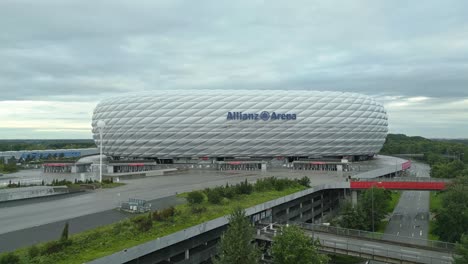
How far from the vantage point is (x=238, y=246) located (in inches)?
622

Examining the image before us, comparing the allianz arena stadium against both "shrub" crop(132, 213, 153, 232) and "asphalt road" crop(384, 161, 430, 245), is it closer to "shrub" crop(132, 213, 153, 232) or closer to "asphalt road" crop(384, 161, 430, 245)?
"asphalt road" crop(384, 161, 430, 245)

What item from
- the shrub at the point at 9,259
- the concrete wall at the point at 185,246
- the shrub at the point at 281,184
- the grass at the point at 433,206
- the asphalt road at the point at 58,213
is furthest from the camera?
the shrub at the point at 281,184

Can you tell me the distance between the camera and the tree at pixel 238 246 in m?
15.6

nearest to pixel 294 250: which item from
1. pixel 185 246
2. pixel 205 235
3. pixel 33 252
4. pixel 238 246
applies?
pixel 238 246

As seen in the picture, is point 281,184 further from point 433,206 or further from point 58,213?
point 433,206

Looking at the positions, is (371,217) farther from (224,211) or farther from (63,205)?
(63,205)

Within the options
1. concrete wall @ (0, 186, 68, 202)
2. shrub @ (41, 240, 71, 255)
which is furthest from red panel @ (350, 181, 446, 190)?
shrub @ (41, 240, 71, 255)

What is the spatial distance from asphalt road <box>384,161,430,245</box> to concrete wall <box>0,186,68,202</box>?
997 inches

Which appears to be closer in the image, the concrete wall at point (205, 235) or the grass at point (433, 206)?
the concrete wall at point (205, 235)

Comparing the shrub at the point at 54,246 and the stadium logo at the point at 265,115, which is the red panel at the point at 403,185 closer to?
the shrub at the point at 54,246

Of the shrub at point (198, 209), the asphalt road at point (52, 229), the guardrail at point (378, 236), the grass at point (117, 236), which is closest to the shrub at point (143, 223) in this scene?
the grass at point (117, 236)

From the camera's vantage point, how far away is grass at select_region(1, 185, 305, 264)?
49.2 feet

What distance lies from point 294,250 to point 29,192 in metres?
22.6

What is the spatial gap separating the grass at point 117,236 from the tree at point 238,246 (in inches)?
154
